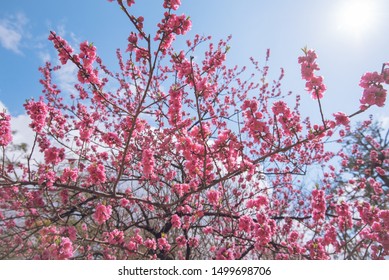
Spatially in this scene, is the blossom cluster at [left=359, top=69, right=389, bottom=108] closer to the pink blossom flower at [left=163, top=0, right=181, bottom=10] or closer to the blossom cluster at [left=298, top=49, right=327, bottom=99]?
the blossom cluster at [left=298, top=49, right=327, bottom=99]

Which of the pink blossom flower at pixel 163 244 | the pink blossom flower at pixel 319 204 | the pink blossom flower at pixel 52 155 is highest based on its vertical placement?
the pink blossom flower at pixel 52 155

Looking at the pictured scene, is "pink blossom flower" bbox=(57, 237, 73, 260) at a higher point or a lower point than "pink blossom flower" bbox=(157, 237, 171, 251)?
lower

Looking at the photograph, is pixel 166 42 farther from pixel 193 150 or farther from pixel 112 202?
pixel 112 202

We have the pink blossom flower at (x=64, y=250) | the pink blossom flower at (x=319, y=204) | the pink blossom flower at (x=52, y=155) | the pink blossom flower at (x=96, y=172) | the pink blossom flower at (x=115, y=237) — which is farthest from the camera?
the pink blossom flower at (x=115, y=237)

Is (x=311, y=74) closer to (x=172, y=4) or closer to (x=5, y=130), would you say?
(x=172, y=4)

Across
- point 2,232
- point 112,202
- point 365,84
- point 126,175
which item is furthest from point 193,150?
point 2,232

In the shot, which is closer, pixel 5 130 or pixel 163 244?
pixel 5 130

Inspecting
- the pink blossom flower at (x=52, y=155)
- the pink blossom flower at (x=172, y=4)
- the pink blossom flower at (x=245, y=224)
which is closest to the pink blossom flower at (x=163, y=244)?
the pink blossom flower at (x=245, y=224)

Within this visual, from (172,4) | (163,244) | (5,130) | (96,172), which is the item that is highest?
(172,4)

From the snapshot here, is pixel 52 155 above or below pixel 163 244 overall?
above

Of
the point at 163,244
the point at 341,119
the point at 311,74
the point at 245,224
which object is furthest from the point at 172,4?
the point at 163,244

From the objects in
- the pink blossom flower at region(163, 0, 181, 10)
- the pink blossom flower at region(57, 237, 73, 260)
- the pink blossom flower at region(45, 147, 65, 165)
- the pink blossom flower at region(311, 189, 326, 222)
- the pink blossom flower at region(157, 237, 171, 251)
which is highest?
the pink blossom flower at region(163, 0, 181, 10)

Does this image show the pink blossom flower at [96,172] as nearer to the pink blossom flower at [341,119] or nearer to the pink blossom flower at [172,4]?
the pink blossom flower at [172,4]

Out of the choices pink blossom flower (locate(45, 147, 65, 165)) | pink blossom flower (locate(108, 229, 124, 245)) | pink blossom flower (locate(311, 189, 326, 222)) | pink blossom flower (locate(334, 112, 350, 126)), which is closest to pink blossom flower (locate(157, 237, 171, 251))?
pink blossom flower (locate(108, 229, 124, 245))
